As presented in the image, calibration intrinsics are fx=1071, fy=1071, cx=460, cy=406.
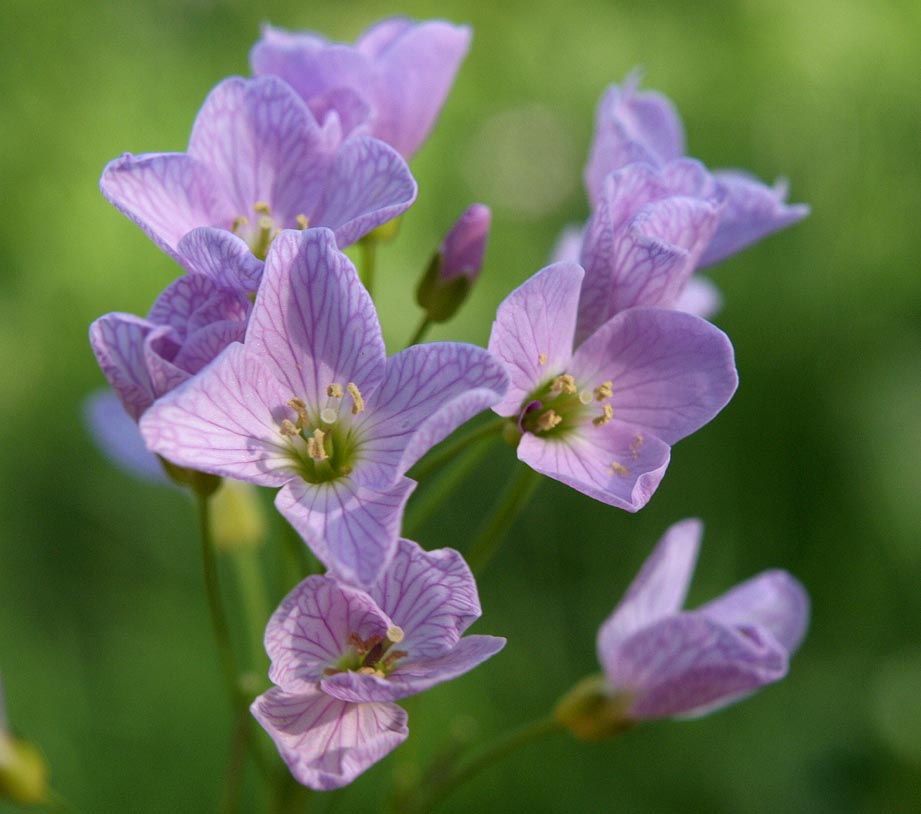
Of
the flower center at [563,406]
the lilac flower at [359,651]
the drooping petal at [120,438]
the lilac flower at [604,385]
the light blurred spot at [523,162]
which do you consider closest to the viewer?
the lilac flower at [359,651]

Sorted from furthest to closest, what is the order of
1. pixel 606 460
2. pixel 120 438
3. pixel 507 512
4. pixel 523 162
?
pixel 523 162, pixel 120 438, pixel 507 512, pixel 606 460

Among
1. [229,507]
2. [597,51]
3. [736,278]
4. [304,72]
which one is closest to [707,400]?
[304,72]

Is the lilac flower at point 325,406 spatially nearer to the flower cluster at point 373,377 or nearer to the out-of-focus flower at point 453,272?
the flower cluster at point 373,377

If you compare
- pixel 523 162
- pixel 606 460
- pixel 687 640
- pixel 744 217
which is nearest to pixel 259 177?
pixel 606 460

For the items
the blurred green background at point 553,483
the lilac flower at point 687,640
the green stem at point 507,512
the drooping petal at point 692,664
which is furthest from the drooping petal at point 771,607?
the blurred green background at point 553,483

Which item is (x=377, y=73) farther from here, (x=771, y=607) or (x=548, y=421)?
(x=771, y=607)

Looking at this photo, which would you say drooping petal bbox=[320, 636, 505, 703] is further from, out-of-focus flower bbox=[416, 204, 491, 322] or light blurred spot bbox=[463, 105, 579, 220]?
light blurred spot bbox=[463, 105, 579, 220]

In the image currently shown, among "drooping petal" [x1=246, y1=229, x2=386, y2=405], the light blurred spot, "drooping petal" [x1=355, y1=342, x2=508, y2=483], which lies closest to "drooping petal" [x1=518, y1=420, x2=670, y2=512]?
"drooping petal" [x1=355, y1=342, x2=508, y2=483]
